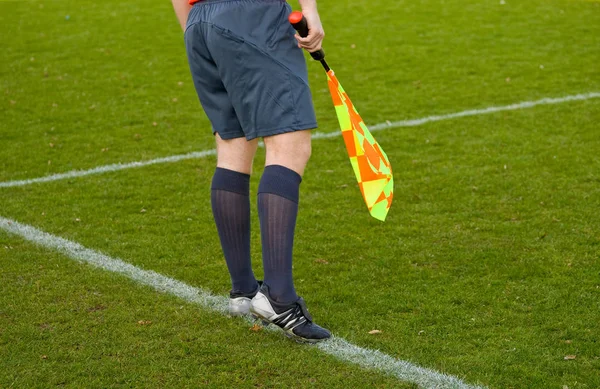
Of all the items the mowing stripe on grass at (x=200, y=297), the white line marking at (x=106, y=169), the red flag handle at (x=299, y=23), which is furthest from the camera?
the white line marking at (x=106, y=169)

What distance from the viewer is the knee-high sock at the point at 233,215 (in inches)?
141

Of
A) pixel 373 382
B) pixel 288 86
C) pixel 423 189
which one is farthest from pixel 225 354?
pixel 423 189

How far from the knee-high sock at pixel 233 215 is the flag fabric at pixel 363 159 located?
0.43 m

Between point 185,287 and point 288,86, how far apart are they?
1.17 meters

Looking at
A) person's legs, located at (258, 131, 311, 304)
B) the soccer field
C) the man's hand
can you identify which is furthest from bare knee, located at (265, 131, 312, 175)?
the soccer field

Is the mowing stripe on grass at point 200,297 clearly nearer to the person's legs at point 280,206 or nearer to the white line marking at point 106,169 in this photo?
the person's legs at point 280,206

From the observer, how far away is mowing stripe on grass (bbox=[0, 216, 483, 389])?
3111mm

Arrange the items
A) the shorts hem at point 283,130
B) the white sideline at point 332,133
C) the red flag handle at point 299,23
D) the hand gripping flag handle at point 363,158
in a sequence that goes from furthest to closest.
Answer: the white sideline at point 332,133
the hand gripping flag handle at point 363,158
the shorts hem at point 283,130
the red flag handle at point 299,23

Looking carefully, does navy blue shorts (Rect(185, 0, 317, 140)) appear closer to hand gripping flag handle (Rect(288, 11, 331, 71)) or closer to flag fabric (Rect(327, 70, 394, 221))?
hand gripping flag handle (Rect(288, 11, 331, 71))

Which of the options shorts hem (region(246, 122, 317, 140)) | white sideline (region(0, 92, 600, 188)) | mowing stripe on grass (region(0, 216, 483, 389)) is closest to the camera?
mowing stripe on grass (region(0, 216, 483, 389))

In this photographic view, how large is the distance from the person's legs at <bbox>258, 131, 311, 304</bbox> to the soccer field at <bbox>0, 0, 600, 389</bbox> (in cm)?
23

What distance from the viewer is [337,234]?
4.84 m

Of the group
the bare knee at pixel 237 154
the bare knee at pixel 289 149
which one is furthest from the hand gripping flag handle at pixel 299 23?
the bare knee at pixel 237 154

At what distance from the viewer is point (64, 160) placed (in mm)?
6453
